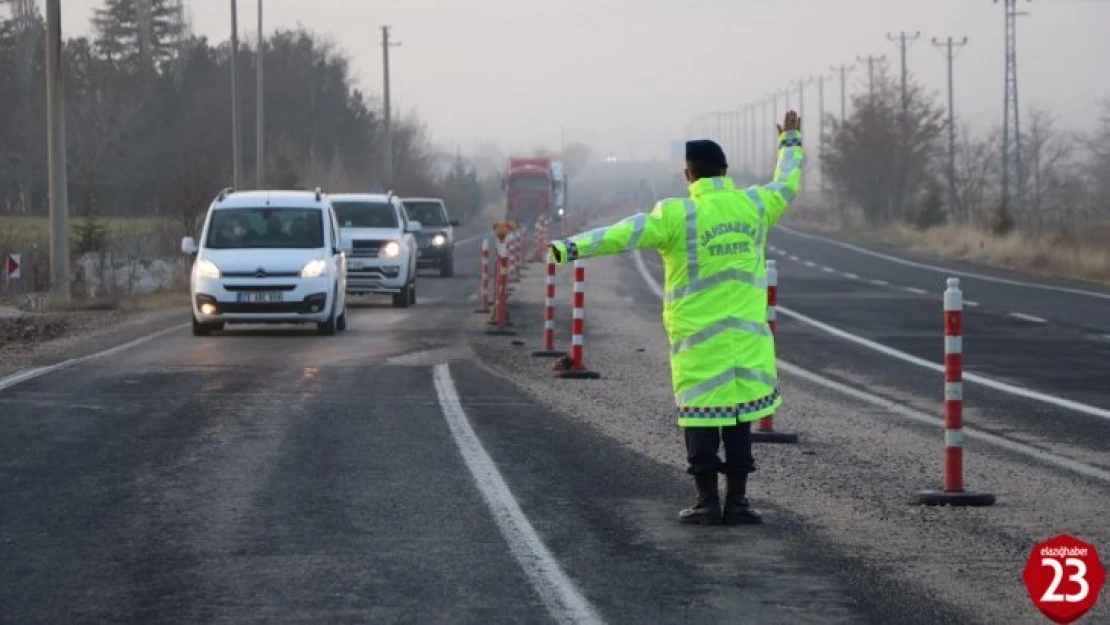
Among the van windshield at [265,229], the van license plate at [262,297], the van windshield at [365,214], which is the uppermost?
the van windshield at [365,214]

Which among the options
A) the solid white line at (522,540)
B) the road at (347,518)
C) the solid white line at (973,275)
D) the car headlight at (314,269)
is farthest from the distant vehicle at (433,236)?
the solid white line at (522,540)

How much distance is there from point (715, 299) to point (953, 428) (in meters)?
1.81

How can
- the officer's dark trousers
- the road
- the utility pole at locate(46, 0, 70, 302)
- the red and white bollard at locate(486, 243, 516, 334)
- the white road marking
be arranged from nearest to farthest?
1. the road
2. the officer's dark trousers
3. the white road marking
4. the red and white bollard at locate(486, 243, 516, 334)
5. the utility pole at locate(46, 0, 70, 302)

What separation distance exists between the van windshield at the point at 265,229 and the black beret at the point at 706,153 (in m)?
16.5

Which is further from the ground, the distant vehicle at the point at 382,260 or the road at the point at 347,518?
the distant vehicle at the point at 382,260

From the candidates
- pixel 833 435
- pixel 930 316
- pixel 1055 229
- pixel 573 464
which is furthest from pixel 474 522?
pixel 1055 229

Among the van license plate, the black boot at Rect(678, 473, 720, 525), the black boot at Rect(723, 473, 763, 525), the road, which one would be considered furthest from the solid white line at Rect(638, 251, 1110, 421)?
the van license plate

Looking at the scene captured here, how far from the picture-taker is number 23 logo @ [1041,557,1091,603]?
219 inches

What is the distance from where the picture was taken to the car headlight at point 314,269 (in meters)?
25.2

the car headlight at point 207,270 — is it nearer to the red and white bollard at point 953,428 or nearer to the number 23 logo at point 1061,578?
the red and white bollard at point 953,428

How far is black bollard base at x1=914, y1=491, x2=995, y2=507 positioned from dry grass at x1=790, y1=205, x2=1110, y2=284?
3239 centimetres

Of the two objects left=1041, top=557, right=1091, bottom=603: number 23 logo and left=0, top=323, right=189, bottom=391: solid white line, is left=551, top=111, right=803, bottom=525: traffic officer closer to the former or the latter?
left=1041, top=557, right=1091, bottom=603: number 23 logo

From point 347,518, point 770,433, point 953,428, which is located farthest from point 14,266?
point 953,428

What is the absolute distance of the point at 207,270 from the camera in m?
25.0
